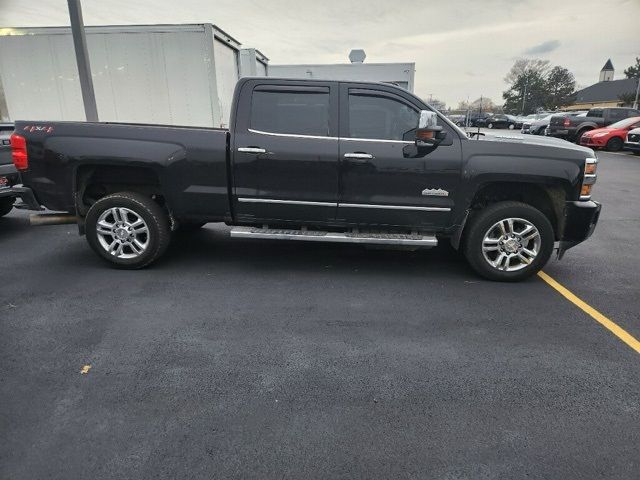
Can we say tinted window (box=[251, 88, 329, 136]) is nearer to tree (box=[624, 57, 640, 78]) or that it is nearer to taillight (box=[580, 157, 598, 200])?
taillight (box=[580, 157, 598, 200])

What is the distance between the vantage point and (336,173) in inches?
182

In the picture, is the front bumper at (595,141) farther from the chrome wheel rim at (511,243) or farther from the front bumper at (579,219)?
the chrome wheel rim at (511,243)

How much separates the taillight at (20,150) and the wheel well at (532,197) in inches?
188

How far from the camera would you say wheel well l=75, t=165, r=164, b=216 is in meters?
4.86

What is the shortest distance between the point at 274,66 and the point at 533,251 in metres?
18.5

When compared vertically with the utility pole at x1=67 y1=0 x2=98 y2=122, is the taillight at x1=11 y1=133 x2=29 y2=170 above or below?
below

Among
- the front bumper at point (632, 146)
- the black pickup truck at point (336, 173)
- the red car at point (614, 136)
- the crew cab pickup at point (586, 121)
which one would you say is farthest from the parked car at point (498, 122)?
the black pickup truck at point (336, 173)

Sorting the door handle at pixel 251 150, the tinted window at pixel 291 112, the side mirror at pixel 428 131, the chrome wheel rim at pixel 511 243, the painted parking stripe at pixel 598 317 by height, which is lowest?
the painted parking stripe at pixel 598 317

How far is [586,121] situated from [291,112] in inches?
896

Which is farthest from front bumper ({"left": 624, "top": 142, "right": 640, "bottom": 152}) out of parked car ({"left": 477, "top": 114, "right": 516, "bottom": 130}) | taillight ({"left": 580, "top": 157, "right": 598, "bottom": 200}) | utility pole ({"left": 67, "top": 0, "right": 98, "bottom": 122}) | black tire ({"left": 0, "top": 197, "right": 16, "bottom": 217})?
parked car ({"left": 477, "top": 114, "right": 516, "bottom": 130})

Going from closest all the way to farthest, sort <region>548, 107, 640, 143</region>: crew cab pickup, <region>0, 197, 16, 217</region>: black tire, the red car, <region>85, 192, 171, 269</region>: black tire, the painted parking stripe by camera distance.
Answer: the painted parking stripe, <region>85, 192, 171, 269</region>: black tire, <region>0, 197, 16, 217</region>: black tire, the red car, <region>548, 107, 640, 143</region>: crew cab pickup

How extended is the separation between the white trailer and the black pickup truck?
18.5 ft

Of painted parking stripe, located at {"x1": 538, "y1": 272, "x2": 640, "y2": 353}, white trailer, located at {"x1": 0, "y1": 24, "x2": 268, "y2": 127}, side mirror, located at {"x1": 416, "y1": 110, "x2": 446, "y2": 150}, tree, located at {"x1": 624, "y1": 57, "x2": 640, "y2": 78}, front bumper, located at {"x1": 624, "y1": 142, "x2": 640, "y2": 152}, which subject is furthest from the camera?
tree, located at {"x1": 624, "y1": 57, "x2": 640, "y2": 78}

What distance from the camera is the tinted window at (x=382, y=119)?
A: 4637 millimetres
